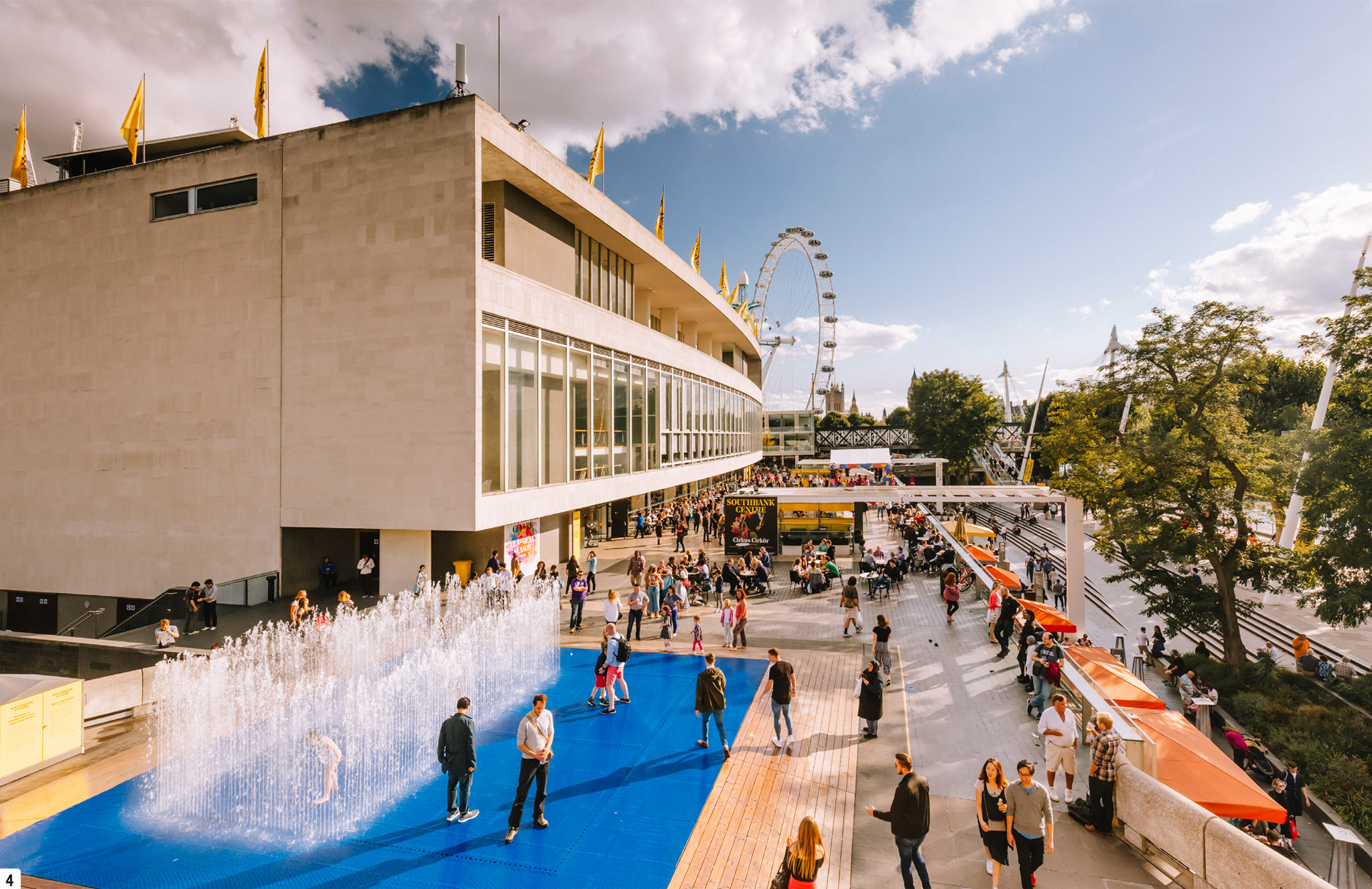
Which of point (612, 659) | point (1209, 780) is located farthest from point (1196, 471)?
point (612, 659)

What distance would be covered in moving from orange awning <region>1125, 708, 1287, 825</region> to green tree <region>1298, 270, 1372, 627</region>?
12.5m

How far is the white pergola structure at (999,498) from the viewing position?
19438mm

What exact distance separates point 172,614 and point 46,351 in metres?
14.6

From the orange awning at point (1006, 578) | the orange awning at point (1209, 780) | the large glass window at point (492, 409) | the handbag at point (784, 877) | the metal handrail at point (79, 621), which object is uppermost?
the large glass window at point (492, 409)

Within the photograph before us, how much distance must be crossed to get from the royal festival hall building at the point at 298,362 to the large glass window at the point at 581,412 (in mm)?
125

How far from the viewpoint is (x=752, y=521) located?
27797 mm

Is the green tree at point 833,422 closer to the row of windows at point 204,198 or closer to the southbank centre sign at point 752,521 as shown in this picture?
the southbank centre sign at point 752,521

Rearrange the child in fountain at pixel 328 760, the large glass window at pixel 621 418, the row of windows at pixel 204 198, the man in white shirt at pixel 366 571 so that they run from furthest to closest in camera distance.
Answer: the large glass window at pixel 621 418
the row of windows at pixel 204 198
the man in white shirt at pixel 366 571
the child in fountain at pixel 328 760

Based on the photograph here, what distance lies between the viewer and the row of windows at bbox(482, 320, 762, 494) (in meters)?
19.7

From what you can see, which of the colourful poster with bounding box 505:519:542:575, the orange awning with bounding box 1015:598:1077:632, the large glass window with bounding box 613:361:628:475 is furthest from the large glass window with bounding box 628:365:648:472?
the orange awning with bounding box 1015:598:1077:632

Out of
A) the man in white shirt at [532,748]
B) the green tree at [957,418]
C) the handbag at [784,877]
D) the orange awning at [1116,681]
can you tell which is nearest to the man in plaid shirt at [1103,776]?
the orange awning at [1116,681]

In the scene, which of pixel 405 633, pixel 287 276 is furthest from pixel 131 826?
pixel 287 276

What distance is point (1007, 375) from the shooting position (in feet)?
417

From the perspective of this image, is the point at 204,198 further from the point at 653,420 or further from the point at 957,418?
the point at 957,418
